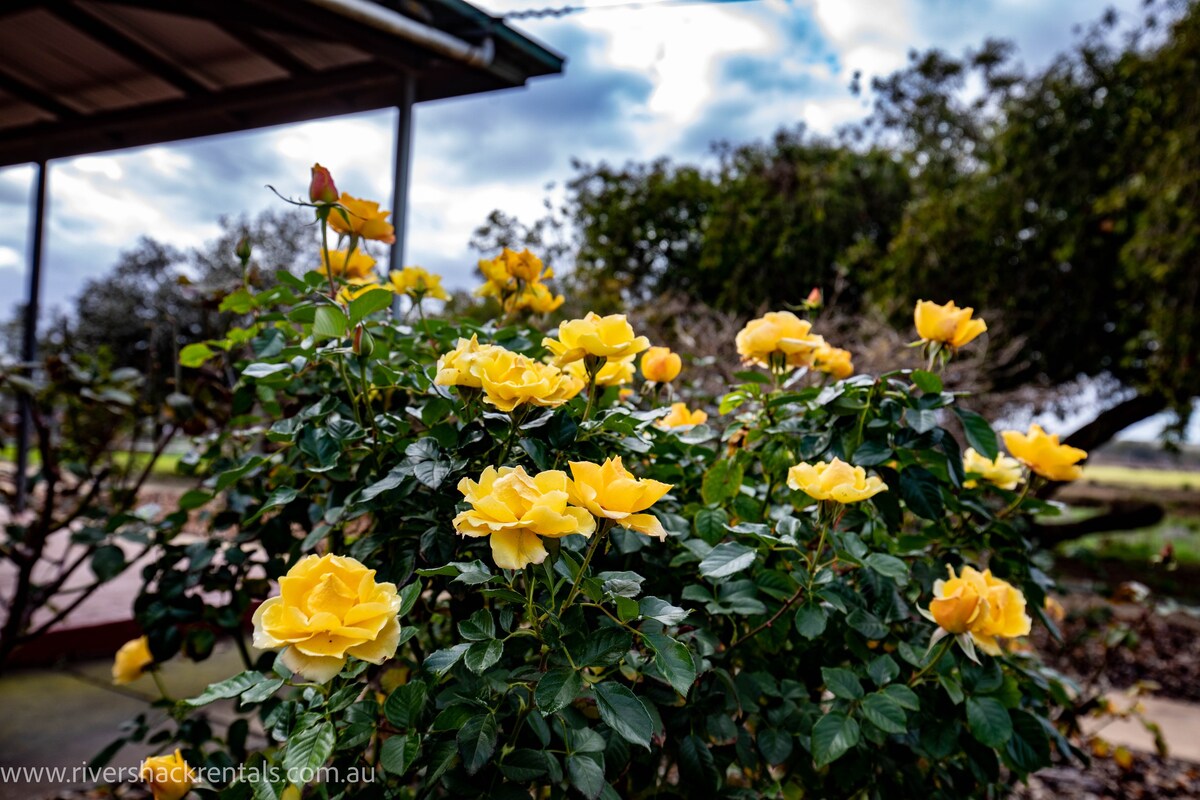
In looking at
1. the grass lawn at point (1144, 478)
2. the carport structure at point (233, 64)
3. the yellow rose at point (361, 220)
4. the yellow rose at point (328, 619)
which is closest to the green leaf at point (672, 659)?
the yellow rose at point (328, 619)

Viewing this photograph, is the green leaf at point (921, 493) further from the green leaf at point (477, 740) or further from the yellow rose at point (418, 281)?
the yellow rose at point (418, 281)

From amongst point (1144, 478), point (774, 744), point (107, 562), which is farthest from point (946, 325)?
point (1144, 478)

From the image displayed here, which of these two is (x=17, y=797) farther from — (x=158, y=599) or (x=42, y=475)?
(x=158, y=599)

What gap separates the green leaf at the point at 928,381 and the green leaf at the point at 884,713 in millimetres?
358

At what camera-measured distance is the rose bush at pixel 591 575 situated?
59cm

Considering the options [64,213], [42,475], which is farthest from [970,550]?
[64,213]

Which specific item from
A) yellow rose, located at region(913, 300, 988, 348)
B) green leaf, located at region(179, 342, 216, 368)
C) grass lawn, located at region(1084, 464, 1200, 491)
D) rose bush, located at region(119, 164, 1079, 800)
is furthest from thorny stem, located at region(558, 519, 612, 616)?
grass lawn, located at region(1084, 464, 1200, 491)

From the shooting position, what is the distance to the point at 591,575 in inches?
29.6

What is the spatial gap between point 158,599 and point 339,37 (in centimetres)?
263

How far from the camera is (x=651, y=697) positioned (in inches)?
28.9

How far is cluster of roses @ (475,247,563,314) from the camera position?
1.07m

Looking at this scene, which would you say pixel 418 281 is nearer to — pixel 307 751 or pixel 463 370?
pixel 463 370

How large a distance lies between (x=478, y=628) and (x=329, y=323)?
0.36 metres

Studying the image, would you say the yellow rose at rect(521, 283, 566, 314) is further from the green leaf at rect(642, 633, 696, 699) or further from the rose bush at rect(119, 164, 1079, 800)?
the green leaf at rect(642, 633, 696, 699)
